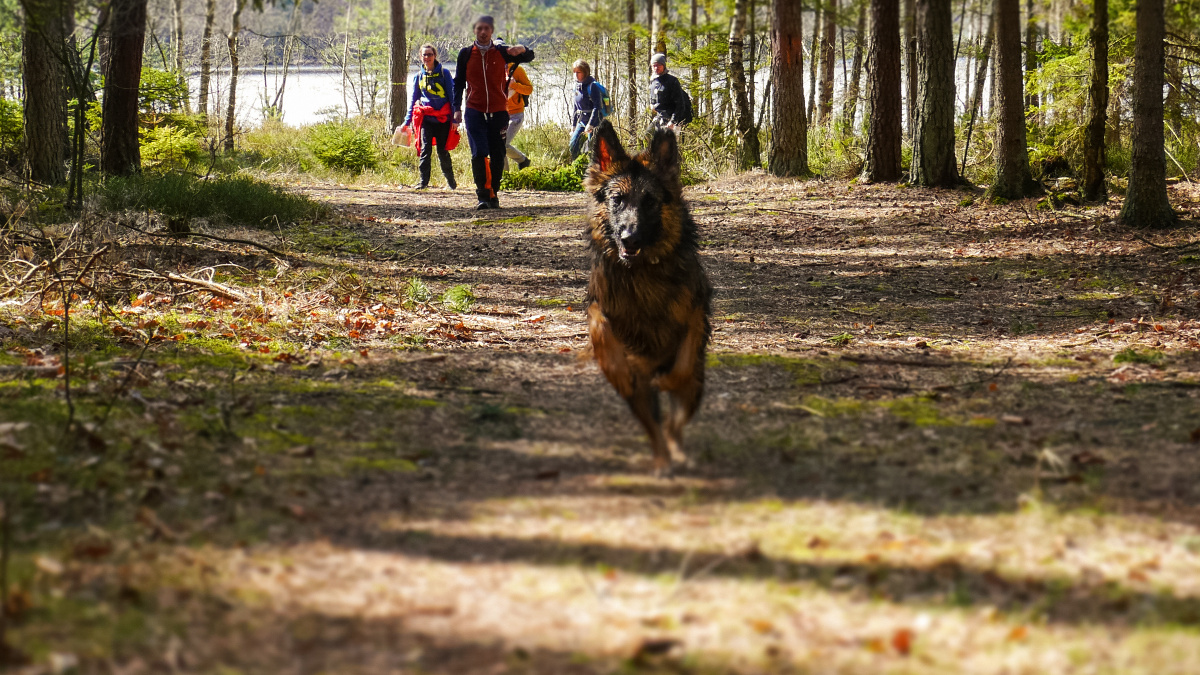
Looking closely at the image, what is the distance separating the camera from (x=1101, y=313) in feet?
26.7

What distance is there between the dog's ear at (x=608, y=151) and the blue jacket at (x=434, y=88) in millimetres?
11975

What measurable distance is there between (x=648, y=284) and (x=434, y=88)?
1297 cm

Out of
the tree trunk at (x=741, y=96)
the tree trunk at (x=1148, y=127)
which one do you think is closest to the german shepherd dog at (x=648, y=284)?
the tree trunk at (x=1148, y=127)

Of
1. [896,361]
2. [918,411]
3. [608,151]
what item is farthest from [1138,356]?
[608,151]

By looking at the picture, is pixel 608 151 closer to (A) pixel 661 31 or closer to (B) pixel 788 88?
(B) pixel 788 88

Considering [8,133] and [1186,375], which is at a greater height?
[8,133]

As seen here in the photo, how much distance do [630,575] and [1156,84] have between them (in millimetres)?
9650

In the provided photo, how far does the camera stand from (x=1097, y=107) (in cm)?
1272

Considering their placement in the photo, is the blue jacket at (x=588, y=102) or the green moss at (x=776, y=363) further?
the blue jacket at (x=588, y=102)

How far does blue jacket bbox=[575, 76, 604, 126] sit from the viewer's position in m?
19.7

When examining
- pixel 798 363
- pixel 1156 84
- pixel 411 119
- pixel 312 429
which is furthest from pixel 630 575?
pixel 411 119

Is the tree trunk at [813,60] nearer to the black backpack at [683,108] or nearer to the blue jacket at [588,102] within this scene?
the black backpack at [683,108]

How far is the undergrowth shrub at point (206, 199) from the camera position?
34.6ft

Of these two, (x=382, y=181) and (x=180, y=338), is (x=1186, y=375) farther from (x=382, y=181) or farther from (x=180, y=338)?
(x=382, y=181)
